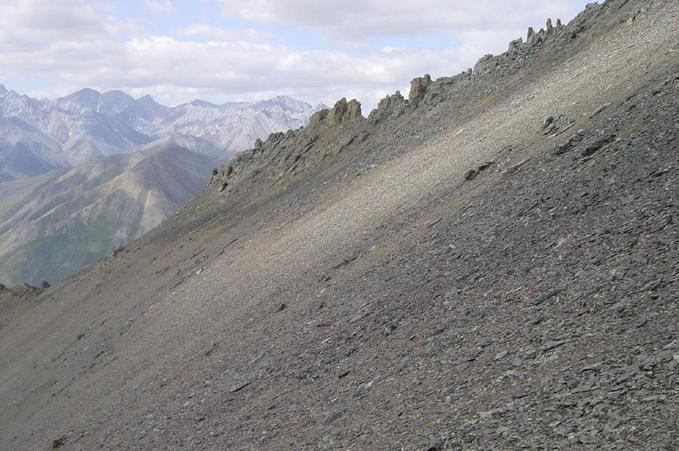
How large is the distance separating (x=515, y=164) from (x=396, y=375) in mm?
13279

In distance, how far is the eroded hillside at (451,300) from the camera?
37.6ft

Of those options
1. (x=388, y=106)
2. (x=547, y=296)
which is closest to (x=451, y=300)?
(x=547, y=296)

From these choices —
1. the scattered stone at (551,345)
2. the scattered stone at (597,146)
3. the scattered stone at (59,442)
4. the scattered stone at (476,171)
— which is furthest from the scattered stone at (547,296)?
the scattered stone at (59,442)

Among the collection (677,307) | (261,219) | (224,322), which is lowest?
(677,307)

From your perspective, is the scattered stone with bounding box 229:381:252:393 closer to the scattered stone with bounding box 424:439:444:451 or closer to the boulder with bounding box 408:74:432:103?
the scattered stone with bounding box 424:439:444:451

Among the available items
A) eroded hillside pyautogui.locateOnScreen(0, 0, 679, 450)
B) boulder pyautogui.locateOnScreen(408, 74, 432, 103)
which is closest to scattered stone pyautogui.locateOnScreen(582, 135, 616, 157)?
eroded hillside pyautogui.locateOnScreen(0, 0, 679, 450)

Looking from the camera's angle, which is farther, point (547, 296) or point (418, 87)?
point (418, 87)

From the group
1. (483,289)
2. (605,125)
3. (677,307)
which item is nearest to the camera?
(677,307)

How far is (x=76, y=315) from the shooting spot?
56344mm

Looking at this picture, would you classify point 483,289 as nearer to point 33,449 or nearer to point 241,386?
point 241,386

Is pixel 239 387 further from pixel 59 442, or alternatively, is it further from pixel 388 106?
pixel 388 106

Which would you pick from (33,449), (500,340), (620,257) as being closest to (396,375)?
(500,340)

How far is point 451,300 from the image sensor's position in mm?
17328

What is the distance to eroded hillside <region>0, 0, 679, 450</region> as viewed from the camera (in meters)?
11.5
